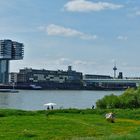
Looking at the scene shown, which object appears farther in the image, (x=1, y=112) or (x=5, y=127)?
(x=1, y=112)

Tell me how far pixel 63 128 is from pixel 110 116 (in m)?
9.69

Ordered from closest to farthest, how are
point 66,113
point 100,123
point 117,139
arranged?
point 117,139, point 100,123, point 66,113

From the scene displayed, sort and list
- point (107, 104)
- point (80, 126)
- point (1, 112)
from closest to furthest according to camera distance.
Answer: point (80, 126) < point (1, 112) < point (107, 104)

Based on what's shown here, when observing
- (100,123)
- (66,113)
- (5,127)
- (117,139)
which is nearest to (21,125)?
(5,127)

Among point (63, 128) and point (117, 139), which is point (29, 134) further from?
point (117, 139)

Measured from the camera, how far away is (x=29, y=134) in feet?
101

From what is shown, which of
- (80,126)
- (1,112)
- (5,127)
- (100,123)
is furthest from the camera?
(1,112)

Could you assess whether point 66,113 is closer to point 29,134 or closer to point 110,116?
point 110,116

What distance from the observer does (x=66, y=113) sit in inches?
2260

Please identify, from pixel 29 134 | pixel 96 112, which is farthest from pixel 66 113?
pixel 29 134

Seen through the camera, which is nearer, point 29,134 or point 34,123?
point 29,134

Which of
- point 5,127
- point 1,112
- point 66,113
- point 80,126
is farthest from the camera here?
point 66,113

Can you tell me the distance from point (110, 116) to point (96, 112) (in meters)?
14.3

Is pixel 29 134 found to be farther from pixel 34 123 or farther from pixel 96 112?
pixel 96 112
